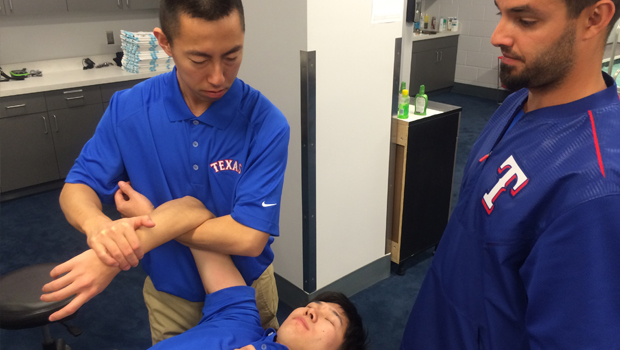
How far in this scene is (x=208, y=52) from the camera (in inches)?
41.4

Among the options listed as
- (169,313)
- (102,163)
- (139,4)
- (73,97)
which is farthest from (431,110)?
(139,4)

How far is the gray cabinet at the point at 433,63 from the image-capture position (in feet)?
21.7

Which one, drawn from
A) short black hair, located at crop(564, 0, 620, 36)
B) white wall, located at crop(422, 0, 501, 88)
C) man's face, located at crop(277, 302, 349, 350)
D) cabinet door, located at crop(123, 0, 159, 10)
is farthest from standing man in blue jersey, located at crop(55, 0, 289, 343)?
white wall, located at crop(422, 0, 501, 88)

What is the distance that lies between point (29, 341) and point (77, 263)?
187 centimetres

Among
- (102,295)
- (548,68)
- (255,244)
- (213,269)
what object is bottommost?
(102,295)

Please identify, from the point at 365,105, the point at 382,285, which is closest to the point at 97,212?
the point at 365,105

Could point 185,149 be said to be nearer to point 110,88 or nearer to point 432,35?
point 110,88

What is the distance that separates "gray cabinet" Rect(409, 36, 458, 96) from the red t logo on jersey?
18.6ft

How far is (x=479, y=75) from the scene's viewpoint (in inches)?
279

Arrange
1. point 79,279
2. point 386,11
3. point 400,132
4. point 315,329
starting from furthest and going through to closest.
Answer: point 400,132, point 386,11, point 315,329, point 79,279

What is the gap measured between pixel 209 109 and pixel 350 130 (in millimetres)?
1352

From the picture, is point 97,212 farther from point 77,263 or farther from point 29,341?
point 29,341

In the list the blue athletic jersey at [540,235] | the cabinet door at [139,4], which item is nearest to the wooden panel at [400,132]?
the blue athletic jersey at [540,235]

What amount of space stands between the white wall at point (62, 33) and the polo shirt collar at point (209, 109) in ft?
12.8
